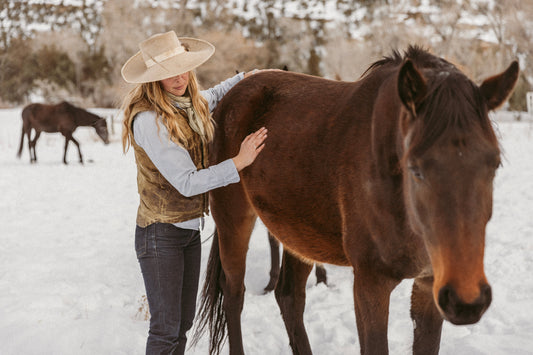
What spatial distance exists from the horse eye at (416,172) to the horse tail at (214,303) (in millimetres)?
1911

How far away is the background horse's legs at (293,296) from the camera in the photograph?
297cm

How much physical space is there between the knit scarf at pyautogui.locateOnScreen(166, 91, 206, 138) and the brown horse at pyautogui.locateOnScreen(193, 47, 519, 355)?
478mm

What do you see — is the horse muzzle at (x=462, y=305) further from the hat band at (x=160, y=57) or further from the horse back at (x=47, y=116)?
the horse back at (x=47, y=116)

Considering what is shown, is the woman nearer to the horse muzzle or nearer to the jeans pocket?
the jeans pocket

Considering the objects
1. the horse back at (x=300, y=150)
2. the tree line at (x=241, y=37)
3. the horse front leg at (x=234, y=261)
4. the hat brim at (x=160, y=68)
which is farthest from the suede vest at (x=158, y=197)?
the tree line at (x=241, y=37)

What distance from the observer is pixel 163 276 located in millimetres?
2234

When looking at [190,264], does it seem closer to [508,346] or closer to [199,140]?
[199,140]

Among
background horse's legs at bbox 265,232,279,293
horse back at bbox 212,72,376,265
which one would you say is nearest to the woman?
horse back at bbox 212,72,376,265

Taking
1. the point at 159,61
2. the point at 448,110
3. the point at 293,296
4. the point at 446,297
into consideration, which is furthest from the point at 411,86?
the point at 293,296

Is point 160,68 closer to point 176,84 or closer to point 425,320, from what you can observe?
point 176,84

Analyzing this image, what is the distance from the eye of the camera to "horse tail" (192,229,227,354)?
3.06 meters

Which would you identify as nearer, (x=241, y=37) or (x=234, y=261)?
(x=234, y=261)

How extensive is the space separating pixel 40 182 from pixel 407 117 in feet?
32.7

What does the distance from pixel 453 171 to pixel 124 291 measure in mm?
3466
